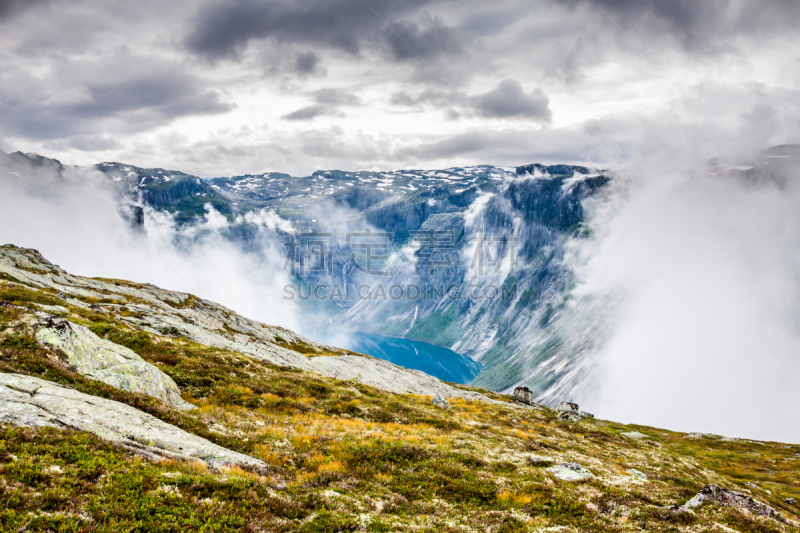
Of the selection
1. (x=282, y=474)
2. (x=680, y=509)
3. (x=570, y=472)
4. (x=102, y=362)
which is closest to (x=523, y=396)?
(x=570, y=472)

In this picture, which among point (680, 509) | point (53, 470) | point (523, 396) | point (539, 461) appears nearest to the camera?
point (53, 470)

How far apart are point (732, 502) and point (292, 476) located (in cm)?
2250

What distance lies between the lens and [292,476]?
1755cm

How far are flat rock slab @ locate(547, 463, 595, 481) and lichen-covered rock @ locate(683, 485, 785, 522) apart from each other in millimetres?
5269

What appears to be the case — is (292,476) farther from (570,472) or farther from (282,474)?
(570,472)

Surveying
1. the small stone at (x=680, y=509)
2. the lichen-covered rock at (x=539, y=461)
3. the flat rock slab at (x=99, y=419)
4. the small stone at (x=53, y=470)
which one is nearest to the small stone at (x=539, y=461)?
the lichen-covered rock at (x=539, y=461)

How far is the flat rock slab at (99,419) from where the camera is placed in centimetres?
1427

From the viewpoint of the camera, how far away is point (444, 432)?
113ft

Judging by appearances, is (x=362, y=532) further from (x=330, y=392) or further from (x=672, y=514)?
(x=330, y=392)

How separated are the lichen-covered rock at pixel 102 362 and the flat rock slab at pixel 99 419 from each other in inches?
218

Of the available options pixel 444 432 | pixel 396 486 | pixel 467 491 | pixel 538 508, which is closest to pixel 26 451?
pixel 396 486

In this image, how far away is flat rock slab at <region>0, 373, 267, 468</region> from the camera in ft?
46.8

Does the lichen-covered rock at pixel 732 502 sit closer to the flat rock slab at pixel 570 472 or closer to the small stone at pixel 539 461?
the flat rock slab at pixel 570 472

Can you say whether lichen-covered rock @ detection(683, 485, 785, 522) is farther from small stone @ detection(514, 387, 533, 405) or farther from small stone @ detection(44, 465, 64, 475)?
small stone @ detection(514, 387, 533, 405)
